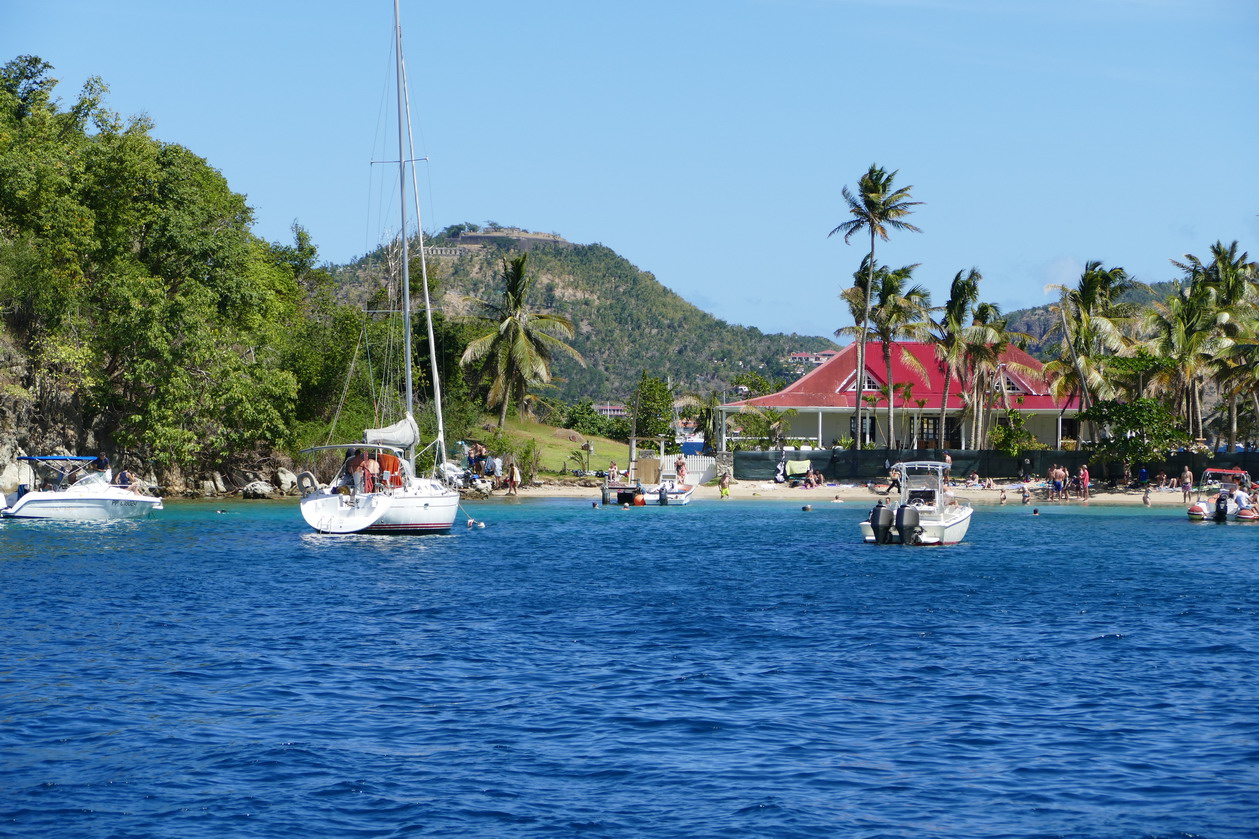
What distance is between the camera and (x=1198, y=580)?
30719mm

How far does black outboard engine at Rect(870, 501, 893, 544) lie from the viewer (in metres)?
38.0

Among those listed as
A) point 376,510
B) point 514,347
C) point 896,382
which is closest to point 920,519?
point 376,510

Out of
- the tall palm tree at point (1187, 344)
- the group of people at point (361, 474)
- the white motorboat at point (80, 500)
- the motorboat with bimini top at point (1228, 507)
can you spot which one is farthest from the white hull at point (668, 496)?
the tall palm tree at point (1187, 344)

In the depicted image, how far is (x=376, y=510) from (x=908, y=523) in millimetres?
16071

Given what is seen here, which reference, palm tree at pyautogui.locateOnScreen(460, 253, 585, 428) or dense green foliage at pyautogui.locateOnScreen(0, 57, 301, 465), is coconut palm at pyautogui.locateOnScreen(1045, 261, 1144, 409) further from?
dense green foliage at pyautogui.locateOnScreen(0, 57, 301, 465)

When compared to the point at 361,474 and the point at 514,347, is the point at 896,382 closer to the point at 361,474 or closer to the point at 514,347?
the point at 514,347

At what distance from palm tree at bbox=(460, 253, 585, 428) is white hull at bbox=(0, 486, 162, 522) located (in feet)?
95.6

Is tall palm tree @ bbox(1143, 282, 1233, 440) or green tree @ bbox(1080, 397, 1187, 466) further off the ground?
tall palm tree @ bbox(1143, 282, 1233, 440)

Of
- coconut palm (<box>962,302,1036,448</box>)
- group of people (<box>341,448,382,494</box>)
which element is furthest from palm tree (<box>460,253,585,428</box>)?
group of people (<box>341,448,382,494</box>)

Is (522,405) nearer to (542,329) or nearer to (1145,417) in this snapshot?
(542,329)

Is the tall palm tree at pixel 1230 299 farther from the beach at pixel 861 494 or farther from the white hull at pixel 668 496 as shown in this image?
the white hull at pixel 668 496

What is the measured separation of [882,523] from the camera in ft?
125

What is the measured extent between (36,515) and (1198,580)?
3689 cm

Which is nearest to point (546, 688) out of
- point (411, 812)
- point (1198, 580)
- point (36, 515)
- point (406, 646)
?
Answer: point (406, 646)
